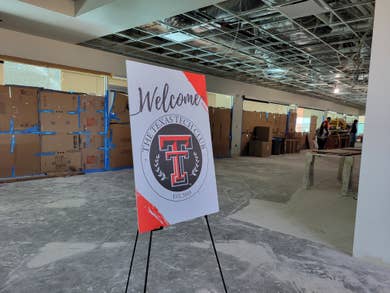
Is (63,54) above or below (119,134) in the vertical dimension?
above

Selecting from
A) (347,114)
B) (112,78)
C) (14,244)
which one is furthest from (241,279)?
(347,114)

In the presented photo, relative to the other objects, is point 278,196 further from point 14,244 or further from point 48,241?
point 14,244

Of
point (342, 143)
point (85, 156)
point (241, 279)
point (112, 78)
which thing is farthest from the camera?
point (342, 143)

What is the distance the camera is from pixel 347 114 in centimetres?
1967

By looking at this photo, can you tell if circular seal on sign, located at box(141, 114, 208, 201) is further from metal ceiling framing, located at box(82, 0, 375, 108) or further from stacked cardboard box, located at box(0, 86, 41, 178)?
stacked cardboard box, located at box(0, 86, 41, 178)

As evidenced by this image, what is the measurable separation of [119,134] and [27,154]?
2.04 m

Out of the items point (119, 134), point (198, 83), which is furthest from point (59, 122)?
point (198, 83)

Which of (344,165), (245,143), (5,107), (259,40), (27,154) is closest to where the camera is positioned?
(344,165)

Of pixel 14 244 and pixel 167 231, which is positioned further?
pixel 167 231

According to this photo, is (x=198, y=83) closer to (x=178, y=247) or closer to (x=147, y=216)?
(x=147, y=216)

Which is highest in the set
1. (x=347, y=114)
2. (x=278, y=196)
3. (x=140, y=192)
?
(x=347, y=114)

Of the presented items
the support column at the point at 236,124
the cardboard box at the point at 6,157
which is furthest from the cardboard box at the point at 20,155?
the support column at the point at 236,124

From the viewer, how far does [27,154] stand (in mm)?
5277

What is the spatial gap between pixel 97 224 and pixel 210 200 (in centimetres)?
181
